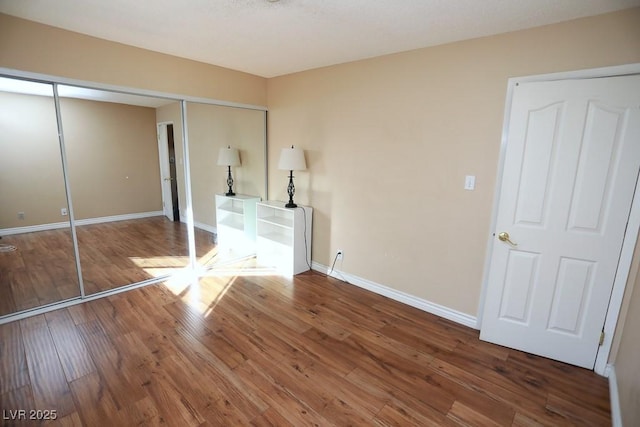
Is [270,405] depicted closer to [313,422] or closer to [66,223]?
[313,422]

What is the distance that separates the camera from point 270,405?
1.78 m

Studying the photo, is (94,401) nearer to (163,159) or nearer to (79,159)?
(79,159)

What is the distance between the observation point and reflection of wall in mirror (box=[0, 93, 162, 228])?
2.68 metres

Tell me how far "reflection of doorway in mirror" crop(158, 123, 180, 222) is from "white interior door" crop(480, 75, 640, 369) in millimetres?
3498

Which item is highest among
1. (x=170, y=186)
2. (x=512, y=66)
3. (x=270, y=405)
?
(x=512, y=66)

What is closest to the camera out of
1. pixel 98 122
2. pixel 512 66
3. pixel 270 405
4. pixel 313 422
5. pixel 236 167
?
pixel 313 422

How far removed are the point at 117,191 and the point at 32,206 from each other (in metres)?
0.73

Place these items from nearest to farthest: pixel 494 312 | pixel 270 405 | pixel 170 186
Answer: pixel 270 405 → pixel 494 312 → pixel 170 186

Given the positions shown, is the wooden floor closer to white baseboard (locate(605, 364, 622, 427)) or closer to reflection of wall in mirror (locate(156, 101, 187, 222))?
white baseboard (locate(605, 364, 622, 427))

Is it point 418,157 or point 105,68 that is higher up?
point 105,68

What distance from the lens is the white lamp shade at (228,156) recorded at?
3803 millimetres


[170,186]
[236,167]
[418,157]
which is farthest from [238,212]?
[418,157]

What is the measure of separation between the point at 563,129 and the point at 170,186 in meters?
3.96

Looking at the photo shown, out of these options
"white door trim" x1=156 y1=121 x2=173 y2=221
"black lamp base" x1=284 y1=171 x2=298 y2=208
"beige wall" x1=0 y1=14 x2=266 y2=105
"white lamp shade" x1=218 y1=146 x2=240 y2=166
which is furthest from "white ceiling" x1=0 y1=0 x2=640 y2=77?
"black lamp base" x1=284 y1=171 x2=298 y2=208
